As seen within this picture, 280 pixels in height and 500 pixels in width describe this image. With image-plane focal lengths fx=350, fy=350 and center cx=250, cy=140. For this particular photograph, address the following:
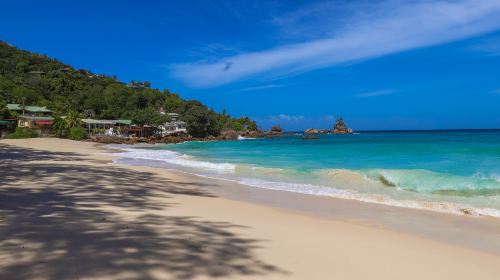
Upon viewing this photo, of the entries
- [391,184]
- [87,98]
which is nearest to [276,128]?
[87,98]

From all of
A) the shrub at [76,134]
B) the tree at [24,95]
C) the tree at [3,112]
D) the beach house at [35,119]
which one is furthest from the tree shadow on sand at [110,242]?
the tree at [24,95]

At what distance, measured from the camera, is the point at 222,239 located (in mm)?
4781

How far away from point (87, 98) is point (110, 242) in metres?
105

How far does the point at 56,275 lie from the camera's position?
10.3 feet

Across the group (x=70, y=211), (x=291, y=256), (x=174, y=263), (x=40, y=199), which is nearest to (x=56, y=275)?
(x=174, y=263)

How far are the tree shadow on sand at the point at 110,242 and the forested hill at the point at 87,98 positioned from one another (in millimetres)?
56476

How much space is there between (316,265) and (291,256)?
35 centimetres

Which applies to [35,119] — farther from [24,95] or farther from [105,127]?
[24,95]

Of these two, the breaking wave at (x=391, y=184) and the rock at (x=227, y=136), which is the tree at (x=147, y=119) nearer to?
the rock at (x=227, y=136)

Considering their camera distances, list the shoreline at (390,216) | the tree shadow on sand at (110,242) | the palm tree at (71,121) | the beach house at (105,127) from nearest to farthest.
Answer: the tree shadow on sand at (110,242), the shoreline at (390,216), the palm tree at (71,121), the beach house at (105,127)

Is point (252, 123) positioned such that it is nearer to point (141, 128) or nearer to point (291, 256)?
point (141, 128)

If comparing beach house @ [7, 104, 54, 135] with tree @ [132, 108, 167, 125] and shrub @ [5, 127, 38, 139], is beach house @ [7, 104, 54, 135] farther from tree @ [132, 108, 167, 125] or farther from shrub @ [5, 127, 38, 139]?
tree @ [132, 108, 167, 125]

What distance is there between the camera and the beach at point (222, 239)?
3.57 meters

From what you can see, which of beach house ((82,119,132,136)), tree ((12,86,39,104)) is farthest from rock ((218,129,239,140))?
tree ((12,86,39,104))
